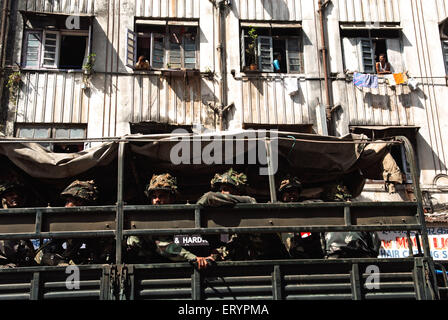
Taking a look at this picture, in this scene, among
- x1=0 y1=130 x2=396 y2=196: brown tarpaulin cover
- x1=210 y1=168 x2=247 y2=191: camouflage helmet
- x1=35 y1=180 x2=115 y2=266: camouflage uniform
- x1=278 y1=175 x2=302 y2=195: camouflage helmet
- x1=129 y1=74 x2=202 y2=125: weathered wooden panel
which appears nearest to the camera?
x1=0 y1=130 x2=396 y2=196: brown tarpaulin cover

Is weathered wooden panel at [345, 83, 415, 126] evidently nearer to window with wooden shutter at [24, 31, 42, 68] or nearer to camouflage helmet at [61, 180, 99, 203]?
camouflage helmet at [61, 180, 99, 203]

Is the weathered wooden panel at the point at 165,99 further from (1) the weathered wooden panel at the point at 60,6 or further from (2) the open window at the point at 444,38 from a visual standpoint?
(2) the open window at the point at 444,38

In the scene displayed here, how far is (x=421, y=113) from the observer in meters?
10.3

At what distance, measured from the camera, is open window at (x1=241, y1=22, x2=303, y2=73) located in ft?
34.4

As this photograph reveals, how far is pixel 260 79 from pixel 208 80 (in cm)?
128

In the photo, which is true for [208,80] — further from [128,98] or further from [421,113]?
[421,113]

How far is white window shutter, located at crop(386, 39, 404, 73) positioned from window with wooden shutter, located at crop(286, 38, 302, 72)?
2314 millimetres

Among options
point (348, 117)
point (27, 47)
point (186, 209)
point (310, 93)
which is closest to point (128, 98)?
point (27, 47)

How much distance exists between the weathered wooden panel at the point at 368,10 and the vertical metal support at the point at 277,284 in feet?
29.5

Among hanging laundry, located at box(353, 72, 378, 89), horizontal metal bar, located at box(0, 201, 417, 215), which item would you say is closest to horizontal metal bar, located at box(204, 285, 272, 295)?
horizontal metal bar, located at box(0, 201, 417, 215)

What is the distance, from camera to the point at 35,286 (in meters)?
3.47

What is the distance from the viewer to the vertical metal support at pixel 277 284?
3514mm
